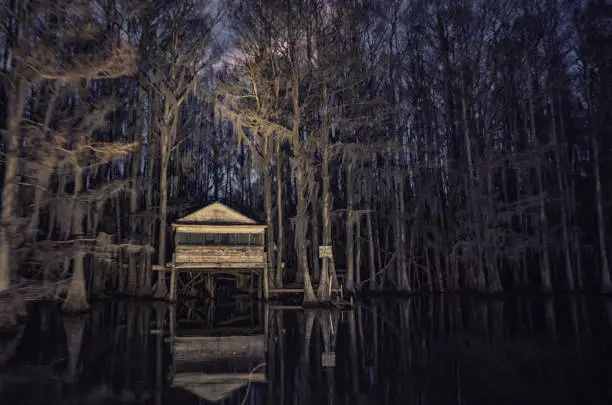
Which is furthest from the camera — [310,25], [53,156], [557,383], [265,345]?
[310,25]

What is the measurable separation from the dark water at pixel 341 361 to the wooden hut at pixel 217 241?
6115 millimetres

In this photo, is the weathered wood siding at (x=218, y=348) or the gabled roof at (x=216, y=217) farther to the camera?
the gabled roof at (x=216, y=217)

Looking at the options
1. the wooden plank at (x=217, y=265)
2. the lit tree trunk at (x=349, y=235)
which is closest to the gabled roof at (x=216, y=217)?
the wooden plank at (x=217, y=265)

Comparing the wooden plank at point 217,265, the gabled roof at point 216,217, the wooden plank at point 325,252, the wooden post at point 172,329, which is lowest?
the wooden post at point 172,329

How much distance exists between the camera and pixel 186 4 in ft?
107

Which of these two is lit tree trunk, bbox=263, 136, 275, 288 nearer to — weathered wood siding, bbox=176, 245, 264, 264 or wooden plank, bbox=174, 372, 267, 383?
weathered wood siding, bbox=176, 245, 264, 264

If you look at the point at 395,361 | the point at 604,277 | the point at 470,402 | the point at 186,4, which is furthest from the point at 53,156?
the point at 604,277

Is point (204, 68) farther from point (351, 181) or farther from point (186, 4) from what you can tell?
point (351, 181)

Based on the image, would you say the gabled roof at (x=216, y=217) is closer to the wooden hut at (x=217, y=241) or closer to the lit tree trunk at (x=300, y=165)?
the wooden hut at (x=217, y=241)

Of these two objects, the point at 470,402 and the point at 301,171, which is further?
the point at 301,171

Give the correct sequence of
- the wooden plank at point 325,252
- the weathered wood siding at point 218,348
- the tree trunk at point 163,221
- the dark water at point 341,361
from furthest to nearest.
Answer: the tree trunk at point 163,221 → the wooden plank at point 325,252 → the weathered wood siding at point 218,348 → the dark water at point 341,361

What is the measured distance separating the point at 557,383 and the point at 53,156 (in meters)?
15.6

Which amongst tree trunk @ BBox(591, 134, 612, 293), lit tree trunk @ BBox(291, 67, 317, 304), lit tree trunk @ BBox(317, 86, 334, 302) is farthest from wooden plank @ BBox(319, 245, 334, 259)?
tree trunk @ BBox(591, 134, 612, 293)

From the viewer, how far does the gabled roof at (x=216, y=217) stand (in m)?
25.7
